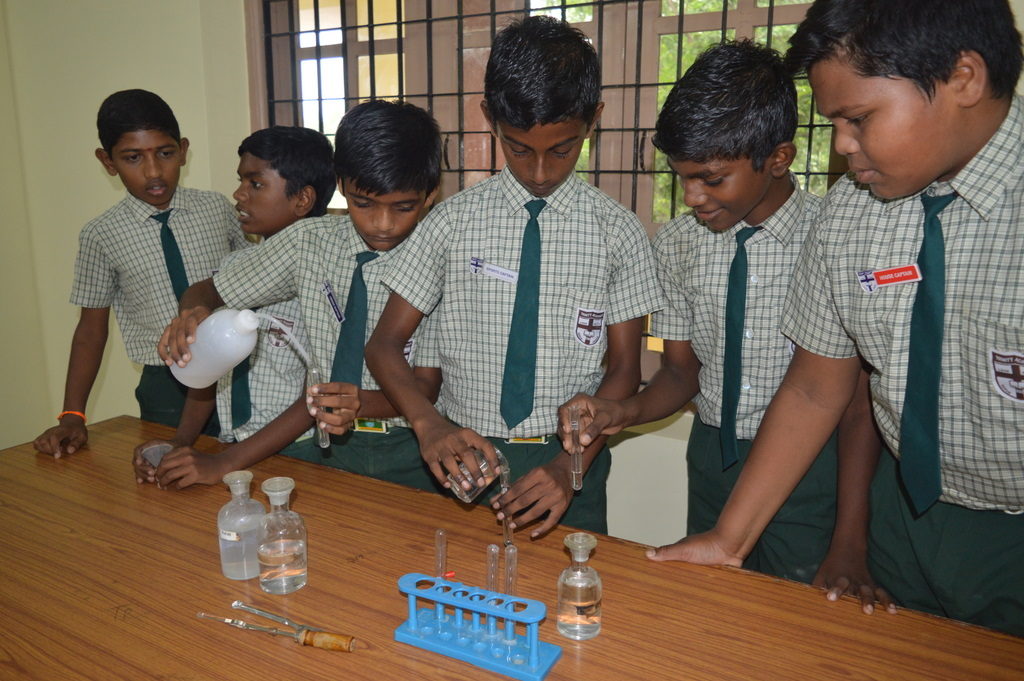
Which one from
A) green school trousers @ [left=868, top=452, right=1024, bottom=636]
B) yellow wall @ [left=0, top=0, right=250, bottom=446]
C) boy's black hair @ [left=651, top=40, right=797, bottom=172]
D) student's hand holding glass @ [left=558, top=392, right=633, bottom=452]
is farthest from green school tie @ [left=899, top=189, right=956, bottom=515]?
yellow wall @ [left=0, top=0, right=250, bottom=446]

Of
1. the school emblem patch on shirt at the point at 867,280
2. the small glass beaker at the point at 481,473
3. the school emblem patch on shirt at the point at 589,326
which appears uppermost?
the school emblem patch on shirt at the point at 867,280

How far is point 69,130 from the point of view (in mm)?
3920

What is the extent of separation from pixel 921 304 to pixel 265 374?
166 centimetres

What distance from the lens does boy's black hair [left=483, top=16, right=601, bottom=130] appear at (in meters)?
1.68

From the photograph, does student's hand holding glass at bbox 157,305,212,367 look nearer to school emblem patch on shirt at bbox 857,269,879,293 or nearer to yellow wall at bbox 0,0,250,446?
school emblem patch on shirt at bbox 857,269,879,293

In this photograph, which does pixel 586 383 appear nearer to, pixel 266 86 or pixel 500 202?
pixel 500 202

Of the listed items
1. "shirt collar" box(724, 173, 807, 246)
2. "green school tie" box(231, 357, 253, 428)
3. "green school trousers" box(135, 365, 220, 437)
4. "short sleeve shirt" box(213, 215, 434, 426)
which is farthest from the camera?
"green school trousers" box(135, 365, 220, 437)

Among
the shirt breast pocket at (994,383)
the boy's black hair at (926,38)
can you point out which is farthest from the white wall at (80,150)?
the boy's black hair at (926,38)

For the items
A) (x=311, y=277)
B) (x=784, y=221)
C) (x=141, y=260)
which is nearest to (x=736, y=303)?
(x=784, y=221)

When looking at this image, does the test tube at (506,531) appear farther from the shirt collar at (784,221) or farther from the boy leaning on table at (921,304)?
the shirt collar at (784,221)

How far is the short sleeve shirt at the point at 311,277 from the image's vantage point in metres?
2.08

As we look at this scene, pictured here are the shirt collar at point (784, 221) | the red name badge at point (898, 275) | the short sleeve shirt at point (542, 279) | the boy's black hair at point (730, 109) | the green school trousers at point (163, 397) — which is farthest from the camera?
the green school trousers at point (163, 397)

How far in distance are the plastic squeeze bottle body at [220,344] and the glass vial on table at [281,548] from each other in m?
0.33

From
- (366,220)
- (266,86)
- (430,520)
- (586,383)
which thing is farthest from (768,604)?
(266,86)
